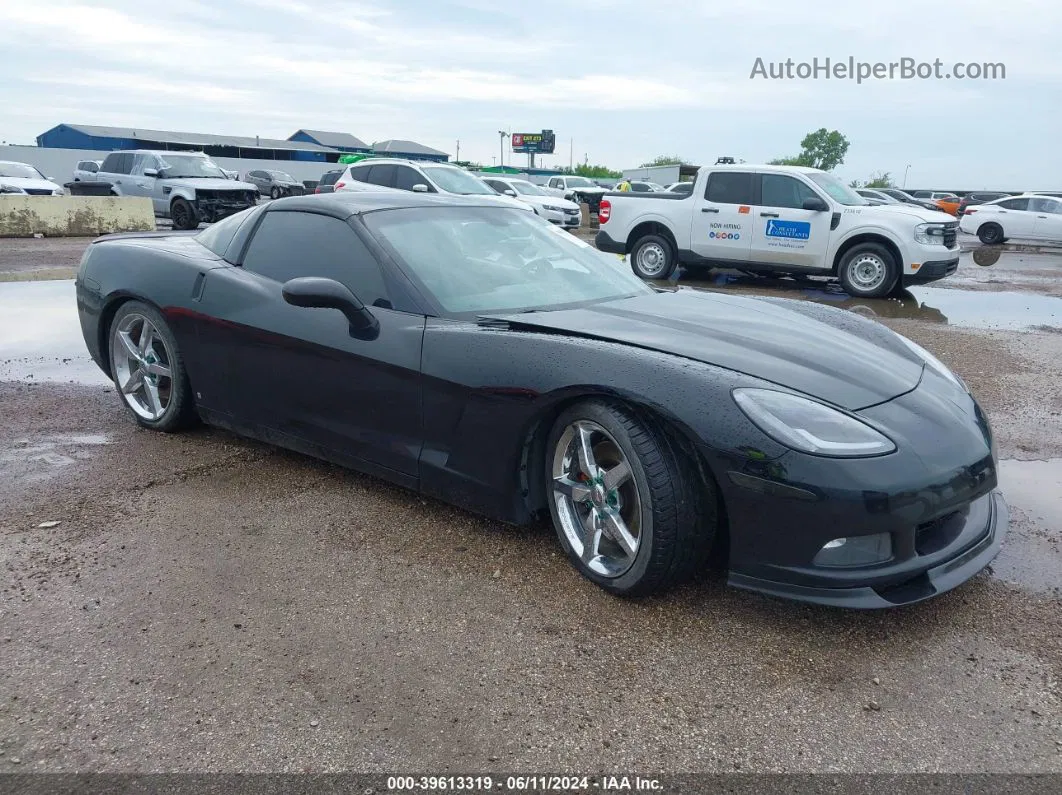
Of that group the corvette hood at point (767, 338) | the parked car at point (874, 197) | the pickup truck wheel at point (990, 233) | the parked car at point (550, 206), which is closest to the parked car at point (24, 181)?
the parked car at point (550, 206)

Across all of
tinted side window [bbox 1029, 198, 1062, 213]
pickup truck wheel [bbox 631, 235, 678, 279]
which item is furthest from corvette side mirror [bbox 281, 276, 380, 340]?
tinted side window [bbox 1029, 198, 1062, 213]

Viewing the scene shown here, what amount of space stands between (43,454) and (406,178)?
1145 centimetres

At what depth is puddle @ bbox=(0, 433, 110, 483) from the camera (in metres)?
3.98

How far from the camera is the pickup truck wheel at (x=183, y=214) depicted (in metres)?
18.2

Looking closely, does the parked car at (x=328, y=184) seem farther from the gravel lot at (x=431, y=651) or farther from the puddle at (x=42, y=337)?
the gravel lot at (x=431, y=651)

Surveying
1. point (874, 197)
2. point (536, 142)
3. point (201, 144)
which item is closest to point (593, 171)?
point (536, 142)

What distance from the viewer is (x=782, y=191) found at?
1127 centimetres

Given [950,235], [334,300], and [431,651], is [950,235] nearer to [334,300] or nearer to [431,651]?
[334,300]

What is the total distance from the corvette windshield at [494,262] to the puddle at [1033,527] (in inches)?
72.1

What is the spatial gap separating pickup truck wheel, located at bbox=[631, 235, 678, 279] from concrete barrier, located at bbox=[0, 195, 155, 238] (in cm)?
1090

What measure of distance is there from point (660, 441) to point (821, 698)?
2.80ft

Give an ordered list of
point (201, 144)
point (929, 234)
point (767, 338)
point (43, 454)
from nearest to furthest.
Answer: point (767, 338), point (43, 454), point (929, 234), point (201, 144)

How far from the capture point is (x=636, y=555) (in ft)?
8.81

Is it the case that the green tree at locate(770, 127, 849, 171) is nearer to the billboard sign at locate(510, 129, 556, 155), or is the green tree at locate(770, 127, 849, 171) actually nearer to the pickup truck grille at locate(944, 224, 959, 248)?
the billboard sign at locate(510, 129, 556, 155)
